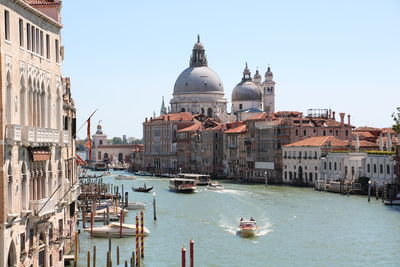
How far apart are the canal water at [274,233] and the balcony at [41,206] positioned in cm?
699

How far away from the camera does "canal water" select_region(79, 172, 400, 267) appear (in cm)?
2217

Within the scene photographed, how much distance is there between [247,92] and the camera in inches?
3642

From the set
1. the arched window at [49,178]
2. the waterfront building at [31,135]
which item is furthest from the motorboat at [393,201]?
the arched window at [49,178]

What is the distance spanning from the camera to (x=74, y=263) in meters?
19.0

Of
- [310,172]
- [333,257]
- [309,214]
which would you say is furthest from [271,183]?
[333,257]

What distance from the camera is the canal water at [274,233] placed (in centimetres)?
2217

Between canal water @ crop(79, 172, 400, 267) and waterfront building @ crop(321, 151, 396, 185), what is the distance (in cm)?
271

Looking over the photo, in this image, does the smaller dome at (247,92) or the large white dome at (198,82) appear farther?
the large white dome at (198,82)

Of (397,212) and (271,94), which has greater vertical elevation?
(271,94)

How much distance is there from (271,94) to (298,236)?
6796cm

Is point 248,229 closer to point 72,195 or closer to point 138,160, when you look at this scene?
point 72,195

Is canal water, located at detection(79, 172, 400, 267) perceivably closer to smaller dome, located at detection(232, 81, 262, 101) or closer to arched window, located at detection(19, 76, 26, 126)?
arched window, located at detection(19, 76, 26, 126)

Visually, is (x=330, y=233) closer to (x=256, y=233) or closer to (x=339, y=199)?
(x=256, y=233)

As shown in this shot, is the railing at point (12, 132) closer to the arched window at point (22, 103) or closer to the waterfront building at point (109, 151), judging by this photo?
the arched window at point (22, 103)
